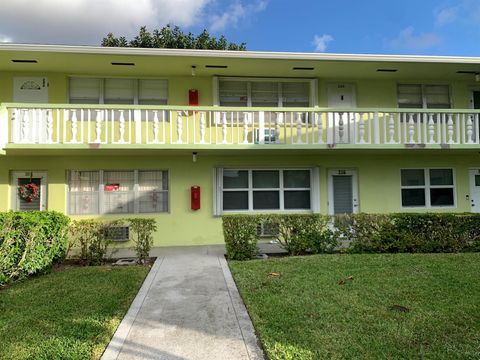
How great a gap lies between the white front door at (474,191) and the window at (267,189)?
17.9ft

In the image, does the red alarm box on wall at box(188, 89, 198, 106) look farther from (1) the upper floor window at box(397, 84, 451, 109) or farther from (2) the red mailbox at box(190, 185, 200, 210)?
(1) the upper floor window at box(397, 84, 451, 109)

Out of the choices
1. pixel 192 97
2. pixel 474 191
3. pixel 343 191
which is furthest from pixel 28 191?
pixel 474 191

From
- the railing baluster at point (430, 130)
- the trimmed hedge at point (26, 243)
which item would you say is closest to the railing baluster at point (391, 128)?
the railing baluster at point (430, 130)

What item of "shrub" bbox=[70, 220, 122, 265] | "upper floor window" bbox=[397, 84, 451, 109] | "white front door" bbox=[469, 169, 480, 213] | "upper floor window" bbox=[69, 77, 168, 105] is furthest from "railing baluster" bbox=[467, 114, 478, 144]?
"shrub" bbox=[70, 220, 122, 265]

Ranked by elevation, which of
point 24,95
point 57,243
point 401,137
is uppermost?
point 24,95

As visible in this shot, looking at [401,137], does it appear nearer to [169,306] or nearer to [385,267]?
[385,267]

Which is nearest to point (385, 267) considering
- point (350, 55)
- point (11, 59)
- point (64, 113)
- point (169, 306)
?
point (169, 306)

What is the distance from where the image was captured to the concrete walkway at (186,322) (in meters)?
3.81

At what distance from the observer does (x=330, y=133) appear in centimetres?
1019

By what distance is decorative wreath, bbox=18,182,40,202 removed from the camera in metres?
10.5

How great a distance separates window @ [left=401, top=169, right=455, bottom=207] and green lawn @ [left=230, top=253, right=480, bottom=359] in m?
4.54

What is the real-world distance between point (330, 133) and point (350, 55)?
232 cm

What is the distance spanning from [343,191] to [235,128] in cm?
417

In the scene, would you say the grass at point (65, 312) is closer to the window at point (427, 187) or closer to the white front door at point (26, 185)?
the white front door at point (26, 185)
